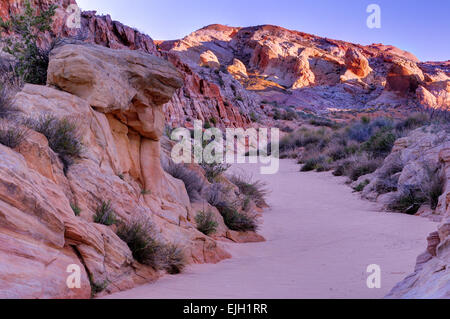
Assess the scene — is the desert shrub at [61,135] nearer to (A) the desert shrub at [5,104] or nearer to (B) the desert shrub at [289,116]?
(A) the desert shrub at [5,104]

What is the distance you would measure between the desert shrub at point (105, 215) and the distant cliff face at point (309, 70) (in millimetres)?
51771

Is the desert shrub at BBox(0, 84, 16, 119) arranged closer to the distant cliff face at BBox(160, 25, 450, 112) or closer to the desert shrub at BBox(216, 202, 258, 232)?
the desert shrub at BBox(216, 202, 258, 232)

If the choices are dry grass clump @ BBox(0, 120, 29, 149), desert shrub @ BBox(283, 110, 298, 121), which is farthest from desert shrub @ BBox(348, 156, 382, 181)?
desert shrub @ BBox(283, 110, 298, 121)

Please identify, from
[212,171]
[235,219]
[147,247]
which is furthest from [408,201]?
[147,247]

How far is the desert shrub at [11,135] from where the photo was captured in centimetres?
365

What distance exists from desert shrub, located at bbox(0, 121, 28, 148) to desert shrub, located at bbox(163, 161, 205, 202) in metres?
4.10

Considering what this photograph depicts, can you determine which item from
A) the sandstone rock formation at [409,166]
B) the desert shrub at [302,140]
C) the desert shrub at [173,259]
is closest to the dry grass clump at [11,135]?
the desert shrub at [173,259]

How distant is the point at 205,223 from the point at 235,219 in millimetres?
1172

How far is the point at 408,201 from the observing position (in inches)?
368

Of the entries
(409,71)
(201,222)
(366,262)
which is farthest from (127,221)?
(409,71)

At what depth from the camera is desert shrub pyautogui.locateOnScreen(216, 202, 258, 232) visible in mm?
7621

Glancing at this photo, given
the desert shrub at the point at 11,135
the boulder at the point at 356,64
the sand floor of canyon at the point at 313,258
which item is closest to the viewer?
the desert shrub at the point at 11,135

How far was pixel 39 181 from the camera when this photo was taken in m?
3.57
